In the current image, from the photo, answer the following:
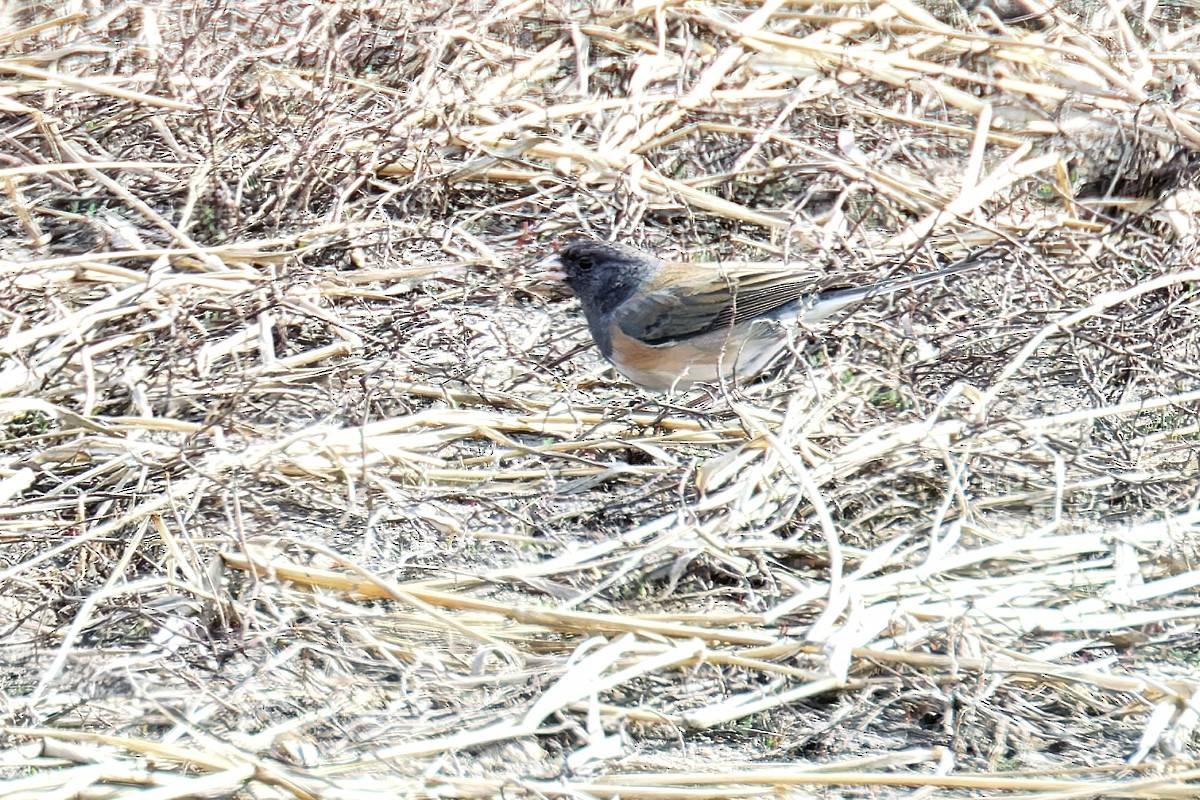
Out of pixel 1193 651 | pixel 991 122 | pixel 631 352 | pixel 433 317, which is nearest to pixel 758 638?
pixel 1193 651

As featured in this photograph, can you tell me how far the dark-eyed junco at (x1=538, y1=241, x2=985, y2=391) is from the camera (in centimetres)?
397

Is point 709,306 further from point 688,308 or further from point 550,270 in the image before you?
point 550,270

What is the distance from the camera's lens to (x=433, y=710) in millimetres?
2617

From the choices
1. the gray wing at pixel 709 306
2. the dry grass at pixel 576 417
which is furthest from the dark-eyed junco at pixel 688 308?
the dry grass at pixel 576 417

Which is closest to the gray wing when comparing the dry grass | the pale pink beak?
the dry grass

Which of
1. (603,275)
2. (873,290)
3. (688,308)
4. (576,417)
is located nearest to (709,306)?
(688,308)

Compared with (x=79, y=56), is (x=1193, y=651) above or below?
below

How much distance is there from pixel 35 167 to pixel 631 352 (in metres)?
1.89

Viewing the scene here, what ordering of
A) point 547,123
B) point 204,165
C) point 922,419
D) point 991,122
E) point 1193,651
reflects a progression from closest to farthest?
point 1193,651
point 922,419
point 204,165
point 547,123
point 991,122

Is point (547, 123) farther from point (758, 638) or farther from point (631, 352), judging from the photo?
point (758, 638)

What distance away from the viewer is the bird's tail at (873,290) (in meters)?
3.76

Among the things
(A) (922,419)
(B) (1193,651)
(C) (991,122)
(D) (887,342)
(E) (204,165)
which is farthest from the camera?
(C) (991,122)

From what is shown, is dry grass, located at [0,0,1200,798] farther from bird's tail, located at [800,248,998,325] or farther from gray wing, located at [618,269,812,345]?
gray wing, located at [618,269,812,345]

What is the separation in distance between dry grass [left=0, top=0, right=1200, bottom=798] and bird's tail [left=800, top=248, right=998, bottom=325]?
2.7 inches
